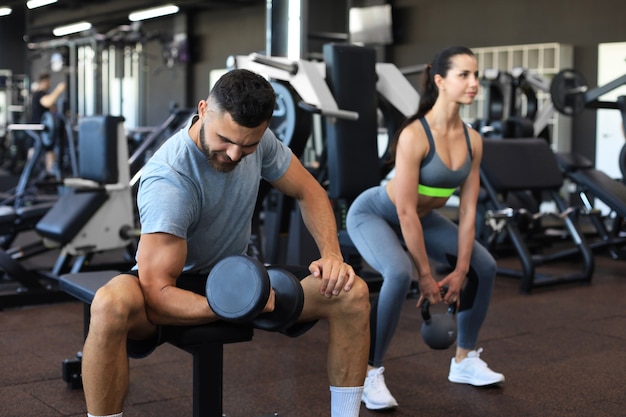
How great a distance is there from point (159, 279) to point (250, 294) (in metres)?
0.23

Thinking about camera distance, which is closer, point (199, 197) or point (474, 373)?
point (199, 197)

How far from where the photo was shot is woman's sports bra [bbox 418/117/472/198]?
8.26 feet

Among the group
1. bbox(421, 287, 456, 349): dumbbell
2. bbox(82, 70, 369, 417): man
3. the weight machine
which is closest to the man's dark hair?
bbox(82, 70, 369, 417): man

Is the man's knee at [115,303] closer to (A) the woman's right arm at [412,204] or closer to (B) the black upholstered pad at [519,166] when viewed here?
(A) the woman's right arm at [412,204]

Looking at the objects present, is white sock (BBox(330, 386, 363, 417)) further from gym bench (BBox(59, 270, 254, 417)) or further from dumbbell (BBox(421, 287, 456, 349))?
dumbbell (BBox(421, 287, 456, 349))

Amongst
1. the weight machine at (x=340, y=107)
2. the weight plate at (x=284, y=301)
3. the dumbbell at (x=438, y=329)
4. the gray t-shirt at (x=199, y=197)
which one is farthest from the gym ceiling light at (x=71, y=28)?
the weight plate at (x=284, y=301)

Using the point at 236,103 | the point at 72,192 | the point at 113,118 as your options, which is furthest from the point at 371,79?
the point at 236,103

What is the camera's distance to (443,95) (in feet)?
8.47

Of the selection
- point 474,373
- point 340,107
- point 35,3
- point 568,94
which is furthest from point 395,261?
point 35,3

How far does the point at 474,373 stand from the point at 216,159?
1312mm

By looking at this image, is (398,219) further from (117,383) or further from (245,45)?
(245,45)

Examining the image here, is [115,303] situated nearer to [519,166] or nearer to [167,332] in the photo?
[167,332]

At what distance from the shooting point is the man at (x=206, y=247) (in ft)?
5.41

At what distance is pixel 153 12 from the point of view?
44.1 ft
